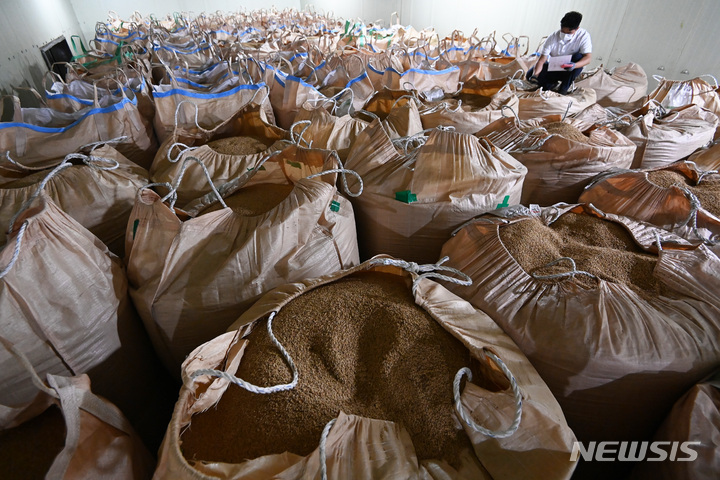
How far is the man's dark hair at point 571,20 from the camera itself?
2.50 meters

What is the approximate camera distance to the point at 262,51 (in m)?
3.77

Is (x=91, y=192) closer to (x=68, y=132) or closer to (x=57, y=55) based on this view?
(x=68, y=132)

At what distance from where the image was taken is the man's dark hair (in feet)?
8.19

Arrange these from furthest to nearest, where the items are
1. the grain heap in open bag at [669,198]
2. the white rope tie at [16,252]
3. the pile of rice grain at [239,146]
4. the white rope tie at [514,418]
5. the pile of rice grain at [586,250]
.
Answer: the pile of rice grain at [239,146] → the grain heap in open bag at [669,198] → the pile of rice grain at [586,250] → the white rope tie at [16,252] → the white rope tie at [514,418]

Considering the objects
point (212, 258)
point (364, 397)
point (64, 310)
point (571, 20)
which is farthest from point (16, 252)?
point (571, 20)

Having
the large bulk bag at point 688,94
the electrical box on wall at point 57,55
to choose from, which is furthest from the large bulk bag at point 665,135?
the electrical box on wall at point 57,55

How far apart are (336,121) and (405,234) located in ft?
2.30

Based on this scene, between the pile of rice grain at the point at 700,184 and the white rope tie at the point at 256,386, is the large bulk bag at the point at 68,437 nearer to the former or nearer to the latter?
the white rope tie at the point at 256,386

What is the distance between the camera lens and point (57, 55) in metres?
4.09

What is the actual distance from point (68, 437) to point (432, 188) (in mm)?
1090

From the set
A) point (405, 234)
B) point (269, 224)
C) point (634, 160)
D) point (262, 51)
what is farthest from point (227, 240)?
point (262, 51)

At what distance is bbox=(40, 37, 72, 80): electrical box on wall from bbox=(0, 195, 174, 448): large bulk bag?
4.10 metres

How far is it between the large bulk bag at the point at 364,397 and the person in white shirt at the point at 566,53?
258cm

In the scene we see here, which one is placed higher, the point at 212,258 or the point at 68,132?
the point at 68,132
